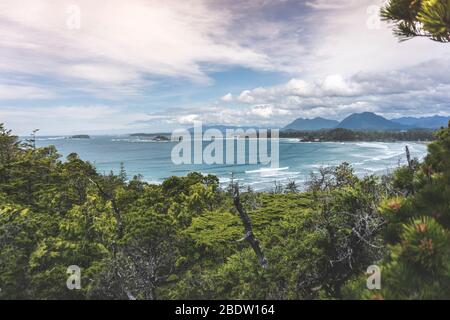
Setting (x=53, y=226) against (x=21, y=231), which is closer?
(x=21, y=231)

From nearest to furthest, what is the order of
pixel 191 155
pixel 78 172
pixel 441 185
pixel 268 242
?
1. pixel 441 185
2. pixel 268 242
3. pixel 78 172
4. pixel 191 155

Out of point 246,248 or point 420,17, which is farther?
point 246,248

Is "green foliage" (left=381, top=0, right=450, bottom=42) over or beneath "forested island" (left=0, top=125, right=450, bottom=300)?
over

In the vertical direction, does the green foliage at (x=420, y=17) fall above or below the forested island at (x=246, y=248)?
above

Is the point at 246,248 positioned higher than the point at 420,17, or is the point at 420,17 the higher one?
the point at 420,17
